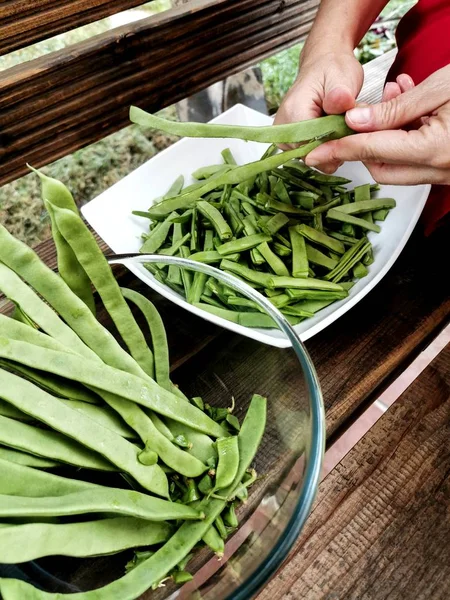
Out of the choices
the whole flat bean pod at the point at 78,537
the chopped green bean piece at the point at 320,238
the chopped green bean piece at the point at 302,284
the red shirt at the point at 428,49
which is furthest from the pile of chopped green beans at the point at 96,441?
the red shirt at the point at 428,49

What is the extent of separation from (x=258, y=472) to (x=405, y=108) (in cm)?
48

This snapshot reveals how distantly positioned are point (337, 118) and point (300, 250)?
0.63 feet

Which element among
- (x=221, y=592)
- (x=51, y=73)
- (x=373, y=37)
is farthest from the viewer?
(x=373, y=37)

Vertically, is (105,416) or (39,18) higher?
(39,18)

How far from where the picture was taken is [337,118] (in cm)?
71

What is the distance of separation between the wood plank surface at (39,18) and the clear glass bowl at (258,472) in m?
0.48

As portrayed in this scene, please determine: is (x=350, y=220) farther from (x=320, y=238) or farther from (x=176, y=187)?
(x=176, y=187)

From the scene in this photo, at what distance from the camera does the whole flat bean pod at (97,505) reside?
0.43m

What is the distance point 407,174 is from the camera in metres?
0.77

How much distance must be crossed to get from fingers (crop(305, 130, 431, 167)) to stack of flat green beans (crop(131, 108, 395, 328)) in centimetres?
3

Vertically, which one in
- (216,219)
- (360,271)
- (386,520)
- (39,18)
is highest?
(39,18)

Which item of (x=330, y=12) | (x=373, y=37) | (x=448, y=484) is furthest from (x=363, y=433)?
(x=373, y=37)

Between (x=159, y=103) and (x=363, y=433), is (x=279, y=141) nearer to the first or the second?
(x=363, y=433)

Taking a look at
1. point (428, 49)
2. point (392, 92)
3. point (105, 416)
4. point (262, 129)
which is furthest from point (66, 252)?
point (428, 49)
